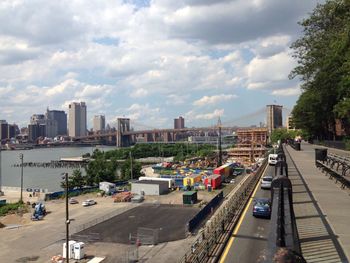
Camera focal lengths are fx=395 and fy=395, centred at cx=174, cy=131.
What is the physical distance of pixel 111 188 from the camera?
241ft

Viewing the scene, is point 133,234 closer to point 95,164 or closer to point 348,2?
point 348,2

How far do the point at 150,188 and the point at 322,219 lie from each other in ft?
156

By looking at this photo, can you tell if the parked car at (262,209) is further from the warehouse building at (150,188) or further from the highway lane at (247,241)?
the warehouse building at (150,188)

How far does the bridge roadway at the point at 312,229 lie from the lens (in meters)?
14.5

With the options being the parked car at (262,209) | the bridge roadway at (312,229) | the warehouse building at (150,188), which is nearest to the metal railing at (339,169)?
the bridge roadway at (312,229)

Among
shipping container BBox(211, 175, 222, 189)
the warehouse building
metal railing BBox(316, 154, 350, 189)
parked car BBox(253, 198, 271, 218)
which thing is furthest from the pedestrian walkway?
the warehouse building

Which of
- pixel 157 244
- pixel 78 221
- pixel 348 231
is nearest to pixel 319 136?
pixel 78 221

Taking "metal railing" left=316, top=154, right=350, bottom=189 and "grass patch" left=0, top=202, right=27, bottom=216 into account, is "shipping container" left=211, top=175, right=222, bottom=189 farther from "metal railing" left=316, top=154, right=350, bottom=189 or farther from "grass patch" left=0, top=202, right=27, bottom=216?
"grass patch" left=0, top=202, right=27, bottom=216

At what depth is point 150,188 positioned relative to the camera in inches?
2584

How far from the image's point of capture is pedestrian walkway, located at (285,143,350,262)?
14.2 metres

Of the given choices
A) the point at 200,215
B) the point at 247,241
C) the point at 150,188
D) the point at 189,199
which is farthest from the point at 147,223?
the point at 247,241

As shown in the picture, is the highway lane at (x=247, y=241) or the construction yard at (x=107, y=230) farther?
the construction yard at (x=107, y=230)

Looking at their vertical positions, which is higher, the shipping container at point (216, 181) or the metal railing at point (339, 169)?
the metal railing at point (339, 169)

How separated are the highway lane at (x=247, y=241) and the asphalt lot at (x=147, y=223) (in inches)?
455
